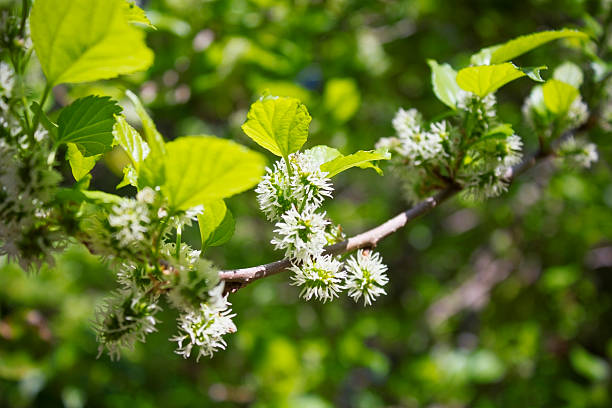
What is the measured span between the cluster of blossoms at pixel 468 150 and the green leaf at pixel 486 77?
43 millimetres

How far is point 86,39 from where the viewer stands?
58cm

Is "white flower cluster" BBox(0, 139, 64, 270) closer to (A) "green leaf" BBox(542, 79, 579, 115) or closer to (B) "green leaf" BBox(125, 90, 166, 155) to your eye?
(B) "green leaf" BBox(125, 90, 166, 155)

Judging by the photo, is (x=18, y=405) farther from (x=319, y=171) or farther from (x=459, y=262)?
(x=459, y=262)

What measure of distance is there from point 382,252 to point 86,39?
295 cm

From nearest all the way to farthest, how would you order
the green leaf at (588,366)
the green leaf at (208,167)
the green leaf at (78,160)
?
1. the green leaf at (208,167)
2. the green leaf at (78,160)
3. the green leaf at (588,366)

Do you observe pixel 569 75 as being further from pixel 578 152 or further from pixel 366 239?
pixel 366 239

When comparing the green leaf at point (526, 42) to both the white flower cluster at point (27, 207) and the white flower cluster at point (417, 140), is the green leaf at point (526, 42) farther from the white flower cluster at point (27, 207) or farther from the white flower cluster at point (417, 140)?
the white flower cluster at point (27, 207)

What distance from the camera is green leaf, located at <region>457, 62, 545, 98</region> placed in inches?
33.2

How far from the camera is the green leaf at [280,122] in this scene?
754 mm

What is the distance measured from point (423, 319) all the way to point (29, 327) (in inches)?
86.1

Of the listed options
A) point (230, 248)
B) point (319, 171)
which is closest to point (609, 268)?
point (230, 248)

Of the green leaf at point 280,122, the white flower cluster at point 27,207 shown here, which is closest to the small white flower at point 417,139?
the green leaf at point 280,122

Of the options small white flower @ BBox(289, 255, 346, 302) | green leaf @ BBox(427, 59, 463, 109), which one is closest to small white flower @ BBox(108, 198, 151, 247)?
small white flower @ BBox(289, 255, 346, 302)

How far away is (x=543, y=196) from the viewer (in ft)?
10.2
